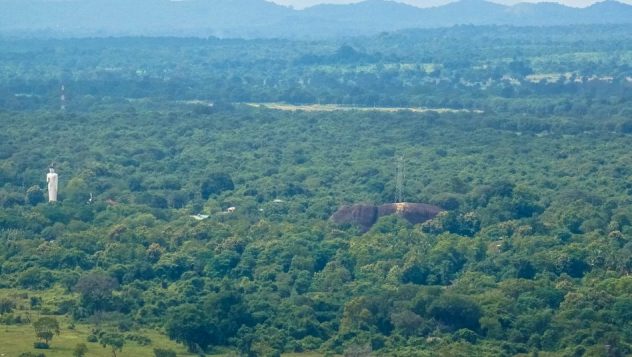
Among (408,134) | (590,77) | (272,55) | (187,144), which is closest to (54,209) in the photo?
(187,144)

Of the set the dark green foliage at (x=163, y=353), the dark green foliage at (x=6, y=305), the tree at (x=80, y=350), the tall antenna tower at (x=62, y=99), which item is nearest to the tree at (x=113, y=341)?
the tree at (x=80, y=350)

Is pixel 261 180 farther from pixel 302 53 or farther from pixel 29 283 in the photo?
pixel 302 53

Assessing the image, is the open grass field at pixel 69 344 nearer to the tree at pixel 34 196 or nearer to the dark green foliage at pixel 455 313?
the dark green foliage at pixel 455 313

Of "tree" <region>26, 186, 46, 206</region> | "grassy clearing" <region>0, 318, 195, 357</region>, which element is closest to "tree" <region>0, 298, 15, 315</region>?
"grassy clearing" <region>0, 318, 195, 357</region>

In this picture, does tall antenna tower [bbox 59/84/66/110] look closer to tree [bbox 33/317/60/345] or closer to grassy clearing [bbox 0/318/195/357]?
grassy clearing [bbox 0/318/195/357]

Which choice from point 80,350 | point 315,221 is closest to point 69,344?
point 80,350

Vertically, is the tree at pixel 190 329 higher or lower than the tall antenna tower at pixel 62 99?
higher
